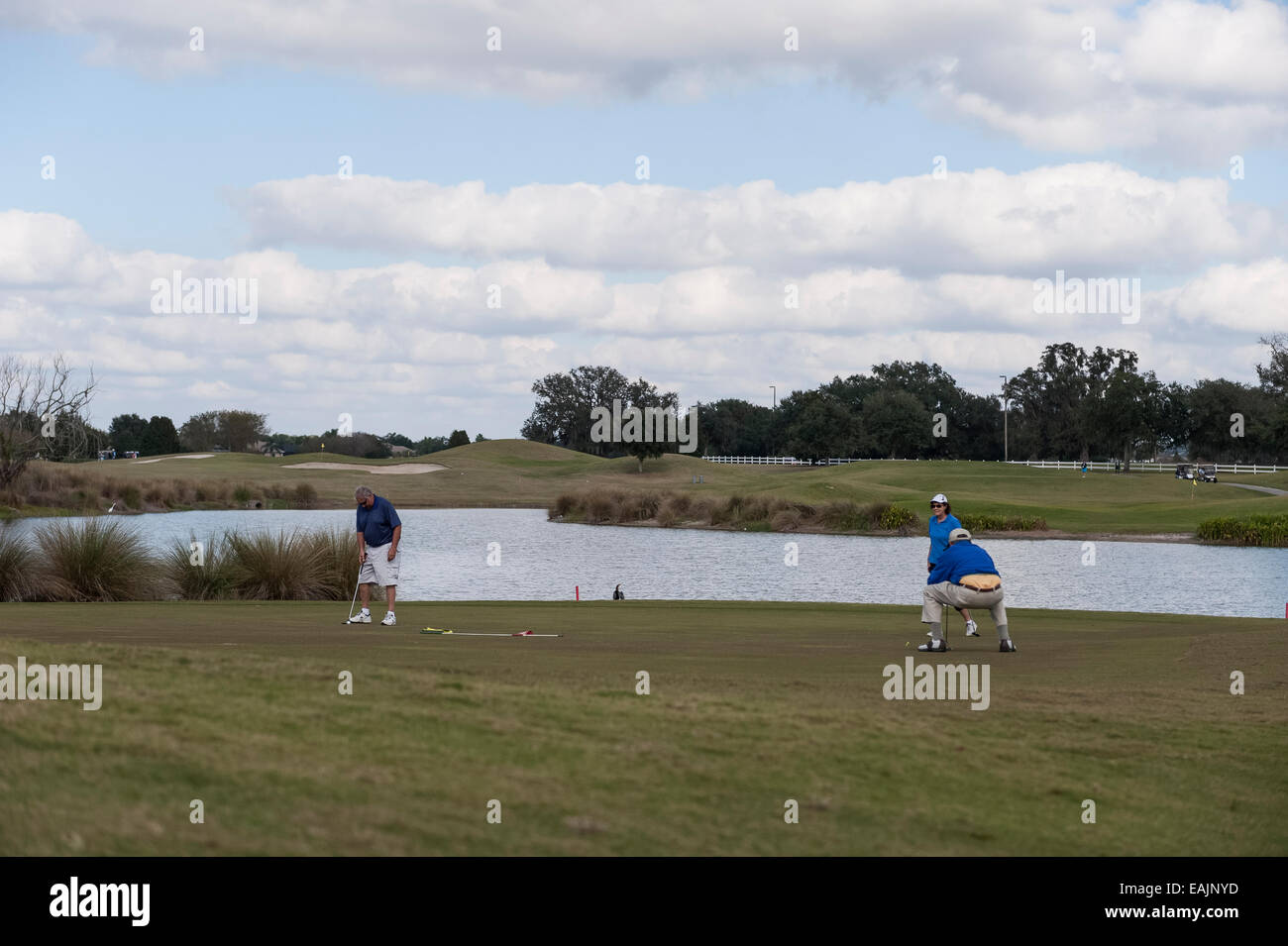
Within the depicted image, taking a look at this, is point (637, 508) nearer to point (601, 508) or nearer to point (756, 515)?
point (601, 508)

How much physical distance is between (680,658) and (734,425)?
175m

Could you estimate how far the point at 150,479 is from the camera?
95.9 m

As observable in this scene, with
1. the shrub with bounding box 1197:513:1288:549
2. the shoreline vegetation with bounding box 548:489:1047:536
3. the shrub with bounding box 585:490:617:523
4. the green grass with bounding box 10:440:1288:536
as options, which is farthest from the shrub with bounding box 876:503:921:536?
the shrub with bounding box 585:490:617:523

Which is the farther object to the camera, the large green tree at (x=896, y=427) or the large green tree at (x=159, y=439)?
the large green tree at (x=159, y=439)

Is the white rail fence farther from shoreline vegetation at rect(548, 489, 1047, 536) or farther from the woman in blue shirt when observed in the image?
the woman in blue shirt

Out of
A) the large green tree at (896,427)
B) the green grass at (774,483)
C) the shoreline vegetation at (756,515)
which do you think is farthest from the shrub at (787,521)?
→ the large green tree at (896,427)

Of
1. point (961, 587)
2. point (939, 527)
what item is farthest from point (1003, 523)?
point (961, 587)

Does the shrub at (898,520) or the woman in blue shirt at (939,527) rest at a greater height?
the woman in blue shirt at (939,527)

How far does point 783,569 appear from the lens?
50.4m

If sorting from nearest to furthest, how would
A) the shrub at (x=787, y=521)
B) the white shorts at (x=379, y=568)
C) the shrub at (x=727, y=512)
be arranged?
1. the white shorts at (x=379, y=568)
2. the shrub at (x=787, y=521)
3. the shrub at (x=727, y=512)

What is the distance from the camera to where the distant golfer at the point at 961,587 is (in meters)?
17.0

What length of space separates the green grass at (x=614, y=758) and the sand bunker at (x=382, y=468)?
127m

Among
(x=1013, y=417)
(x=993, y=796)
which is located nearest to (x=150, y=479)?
(x=993, y=796)

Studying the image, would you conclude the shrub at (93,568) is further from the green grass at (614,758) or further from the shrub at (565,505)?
the shrub at (565,505)
